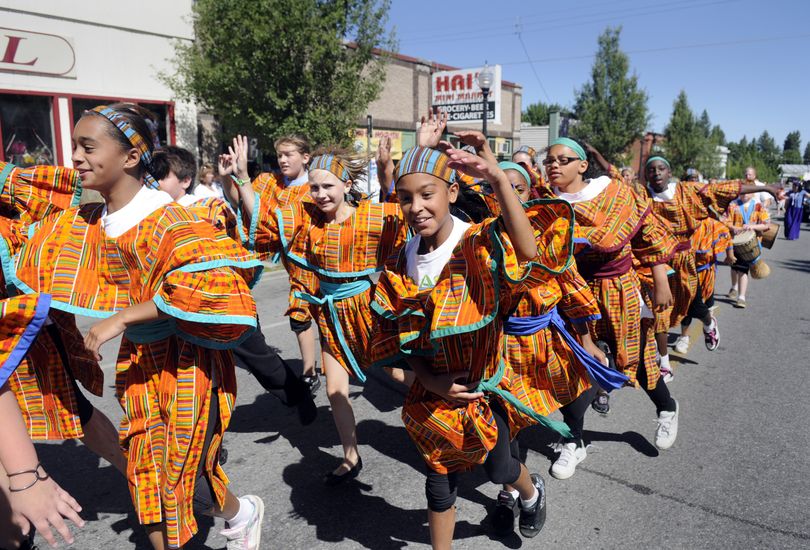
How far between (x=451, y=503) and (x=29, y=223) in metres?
2.26

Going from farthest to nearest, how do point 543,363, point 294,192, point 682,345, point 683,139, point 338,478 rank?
point 683,139 → point 682,345 → point 294,192 → point 338,478 → point 543,363

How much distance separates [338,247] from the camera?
3.44m

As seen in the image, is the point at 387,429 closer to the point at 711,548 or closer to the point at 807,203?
the point at 711,548

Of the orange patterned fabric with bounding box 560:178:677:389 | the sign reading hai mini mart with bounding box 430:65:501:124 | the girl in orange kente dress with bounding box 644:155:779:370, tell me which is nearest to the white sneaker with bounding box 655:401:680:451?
the orange patterned fabric with bounding box 560:178:677:389

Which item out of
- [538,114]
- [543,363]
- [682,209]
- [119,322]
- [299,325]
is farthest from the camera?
[538,114]

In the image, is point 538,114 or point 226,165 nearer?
point 226,165

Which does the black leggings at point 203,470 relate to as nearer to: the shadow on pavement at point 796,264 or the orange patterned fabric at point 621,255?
the orange patterned fabric at point 621,255

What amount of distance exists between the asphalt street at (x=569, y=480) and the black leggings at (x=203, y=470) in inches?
22.8

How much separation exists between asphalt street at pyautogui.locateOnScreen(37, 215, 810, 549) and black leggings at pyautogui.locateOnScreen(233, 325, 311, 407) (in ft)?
1.53

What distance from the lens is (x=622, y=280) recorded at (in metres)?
3.82

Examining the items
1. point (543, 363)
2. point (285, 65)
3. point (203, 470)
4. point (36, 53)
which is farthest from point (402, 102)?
point (203, 470)

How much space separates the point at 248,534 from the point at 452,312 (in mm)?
1416

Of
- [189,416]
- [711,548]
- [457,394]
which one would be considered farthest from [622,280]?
[189,416]

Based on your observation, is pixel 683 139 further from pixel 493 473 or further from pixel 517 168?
pixel 493 473
